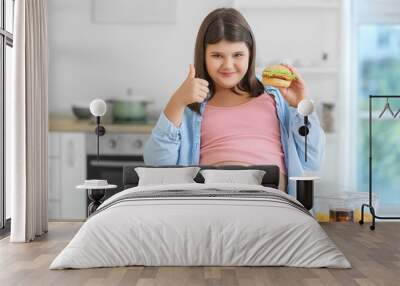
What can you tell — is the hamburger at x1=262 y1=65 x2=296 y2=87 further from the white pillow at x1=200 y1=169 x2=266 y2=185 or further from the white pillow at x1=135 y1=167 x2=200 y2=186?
the white pillow at x1=135 y1=167 x2=200 y2=186

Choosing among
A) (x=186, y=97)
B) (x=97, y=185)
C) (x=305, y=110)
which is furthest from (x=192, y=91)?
(x=97, y=185)

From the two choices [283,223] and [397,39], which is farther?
[397,39]

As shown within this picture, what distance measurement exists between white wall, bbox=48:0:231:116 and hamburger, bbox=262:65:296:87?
1035 mm

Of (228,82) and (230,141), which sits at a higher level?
(228,82)

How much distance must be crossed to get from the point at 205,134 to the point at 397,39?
2.31 meters

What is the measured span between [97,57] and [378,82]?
9.76ft

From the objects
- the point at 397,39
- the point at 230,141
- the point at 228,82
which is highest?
the point at 397,39

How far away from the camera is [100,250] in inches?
170

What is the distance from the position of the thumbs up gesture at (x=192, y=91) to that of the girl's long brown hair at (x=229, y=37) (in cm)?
5

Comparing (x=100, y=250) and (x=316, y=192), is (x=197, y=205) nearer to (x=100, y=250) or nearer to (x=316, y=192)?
(x=100, y=250)

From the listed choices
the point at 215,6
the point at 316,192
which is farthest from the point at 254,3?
the point at 316,192

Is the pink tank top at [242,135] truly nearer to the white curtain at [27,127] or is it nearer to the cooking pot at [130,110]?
the cooking pot at [130,110]

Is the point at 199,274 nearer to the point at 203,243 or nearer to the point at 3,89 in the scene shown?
the point at 203,243

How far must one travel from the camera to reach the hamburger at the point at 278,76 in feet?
22.2
